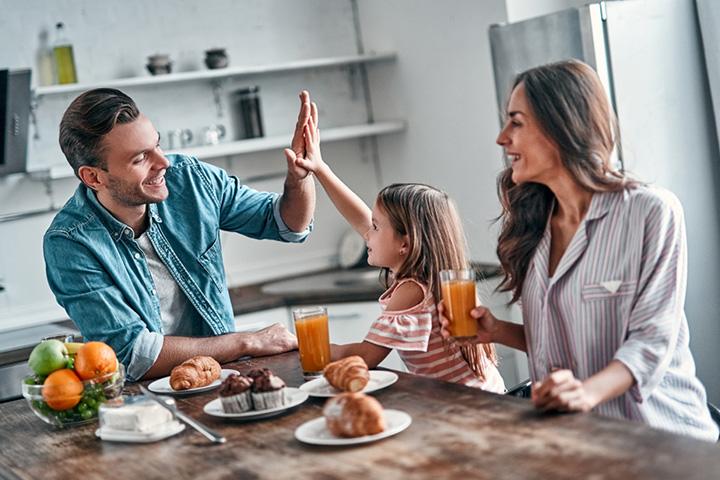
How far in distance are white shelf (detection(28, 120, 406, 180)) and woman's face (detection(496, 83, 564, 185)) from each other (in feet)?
8.59

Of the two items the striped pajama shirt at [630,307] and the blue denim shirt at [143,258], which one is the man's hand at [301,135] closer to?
the blue denim shirt at [143,258]

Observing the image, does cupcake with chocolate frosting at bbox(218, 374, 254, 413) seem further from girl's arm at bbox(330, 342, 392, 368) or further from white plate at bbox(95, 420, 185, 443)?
girl's arm at bbox(330, 342, 392, 368)

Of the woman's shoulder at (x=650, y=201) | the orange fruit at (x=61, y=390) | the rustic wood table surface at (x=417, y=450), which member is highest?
the woman's shoulder at (x=650, y=201)

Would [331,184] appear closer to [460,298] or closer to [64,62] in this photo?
[460,298]

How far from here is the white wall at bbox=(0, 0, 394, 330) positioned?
4.40 metres

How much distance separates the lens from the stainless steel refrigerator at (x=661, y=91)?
3.73 meters

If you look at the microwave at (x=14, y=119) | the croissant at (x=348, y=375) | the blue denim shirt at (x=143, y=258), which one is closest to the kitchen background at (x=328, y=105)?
the microwave at (x=14, y=119)

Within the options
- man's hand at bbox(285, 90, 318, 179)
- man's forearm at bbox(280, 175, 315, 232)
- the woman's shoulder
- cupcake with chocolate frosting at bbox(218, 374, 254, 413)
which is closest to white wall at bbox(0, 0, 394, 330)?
man's forearm at bbox(280, 175, 315, 232)

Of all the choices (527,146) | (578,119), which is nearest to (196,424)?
(527,146)

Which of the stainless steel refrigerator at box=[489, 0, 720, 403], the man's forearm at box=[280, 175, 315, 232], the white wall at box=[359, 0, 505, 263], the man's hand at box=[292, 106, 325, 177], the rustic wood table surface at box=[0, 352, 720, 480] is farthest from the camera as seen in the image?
the white wall at box=[359, 0, 505, 263]

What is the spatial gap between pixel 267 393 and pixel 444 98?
2.88 m

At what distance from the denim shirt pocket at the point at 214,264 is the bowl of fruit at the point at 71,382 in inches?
26.1

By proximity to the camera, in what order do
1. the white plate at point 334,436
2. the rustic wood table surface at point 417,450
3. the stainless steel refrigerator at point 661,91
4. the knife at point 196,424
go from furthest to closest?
the stainless steel refrigerator at point 661,91
the knife at point 196,424
the white plate at point 334,436
the rustic wood table surface at point 417,450

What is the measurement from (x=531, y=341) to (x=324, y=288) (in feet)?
7.83
